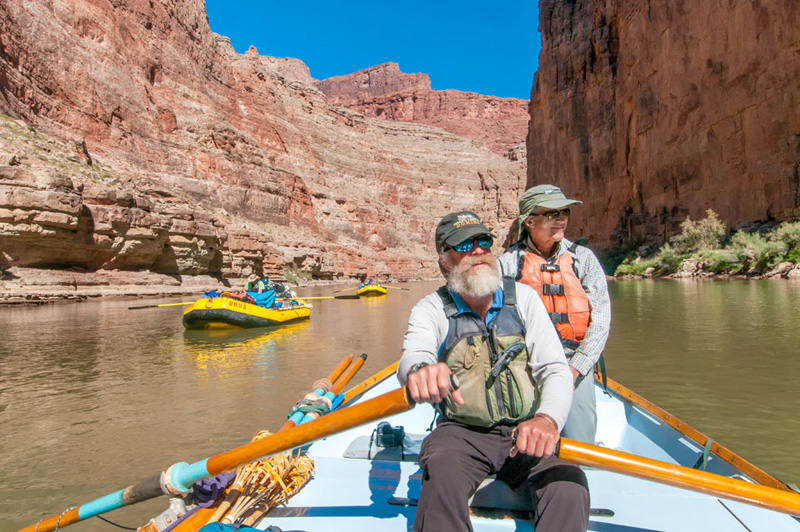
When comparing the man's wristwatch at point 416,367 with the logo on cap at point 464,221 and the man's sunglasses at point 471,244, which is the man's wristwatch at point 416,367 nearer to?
the man's sunglasses at point 471,244

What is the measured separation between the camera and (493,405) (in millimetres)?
2070

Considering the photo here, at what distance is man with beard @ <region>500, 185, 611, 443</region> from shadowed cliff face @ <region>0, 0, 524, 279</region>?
22.1m

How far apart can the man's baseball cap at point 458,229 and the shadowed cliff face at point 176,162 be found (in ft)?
72.4

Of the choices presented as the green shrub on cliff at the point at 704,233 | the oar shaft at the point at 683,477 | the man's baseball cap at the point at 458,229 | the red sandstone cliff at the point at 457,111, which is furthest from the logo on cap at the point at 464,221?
the red sandstone cliff at the point at 457,111

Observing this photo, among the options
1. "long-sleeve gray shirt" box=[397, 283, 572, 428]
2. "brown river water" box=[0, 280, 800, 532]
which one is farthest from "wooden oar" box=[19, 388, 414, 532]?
"brown river water" box=[0, 280, 800, 532]

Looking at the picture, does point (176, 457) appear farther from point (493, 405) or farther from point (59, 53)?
point (59, 53)

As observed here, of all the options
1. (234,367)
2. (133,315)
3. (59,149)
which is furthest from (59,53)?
(234,367)

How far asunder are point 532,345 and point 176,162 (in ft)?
139

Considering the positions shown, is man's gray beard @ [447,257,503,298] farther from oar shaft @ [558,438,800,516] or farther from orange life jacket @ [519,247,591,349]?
oar shaft @ [558,438,800,516]

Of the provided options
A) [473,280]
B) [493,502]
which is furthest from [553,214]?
[493,502]

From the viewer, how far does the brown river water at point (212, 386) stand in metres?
3.92

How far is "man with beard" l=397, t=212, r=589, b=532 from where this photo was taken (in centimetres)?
183

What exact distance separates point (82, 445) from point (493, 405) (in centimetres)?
429

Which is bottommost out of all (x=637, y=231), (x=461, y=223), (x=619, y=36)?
(x=461, y=223)
